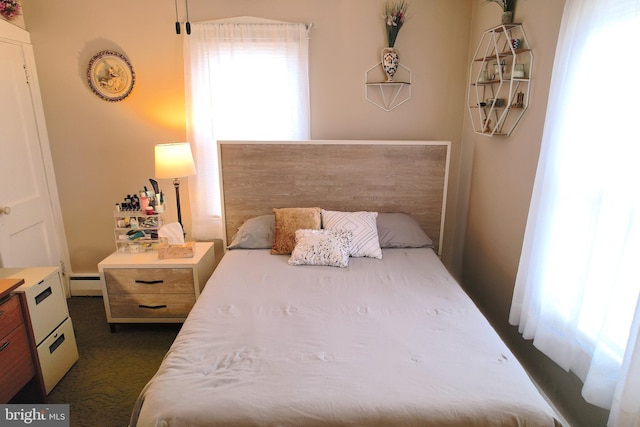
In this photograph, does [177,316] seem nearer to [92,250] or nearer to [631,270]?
[92,250]

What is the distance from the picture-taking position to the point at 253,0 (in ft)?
8.98

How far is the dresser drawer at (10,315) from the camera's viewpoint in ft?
5.75

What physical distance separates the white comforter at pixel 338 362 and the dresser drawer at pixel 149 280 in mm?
493

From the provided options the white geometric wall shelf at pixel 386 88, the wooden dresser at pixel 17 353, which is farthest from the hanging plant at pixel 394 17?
the wooden dresser at pixel 17 353

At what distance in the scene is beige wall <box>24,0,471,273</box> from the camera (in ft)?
9.05

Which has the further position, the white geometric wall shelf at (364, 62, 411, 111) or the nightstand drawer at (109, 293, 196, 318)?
the white geometric wall shelf at (364, 62, 411, 111)

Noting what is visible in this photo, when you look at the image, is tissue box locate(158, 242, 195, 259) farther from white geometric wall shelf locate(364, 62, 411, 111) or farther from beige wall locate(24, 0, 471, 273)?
white geometric wall shelf locate(364, 62, 411, 111)

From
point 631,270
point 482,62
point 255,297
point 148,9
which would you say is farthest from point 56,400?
point 482,62

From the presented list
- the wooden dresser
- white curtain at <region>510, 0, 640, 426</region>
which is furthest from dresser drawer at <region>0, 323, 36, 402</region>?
white curtain at <region>510, 0, 640, 426</region>

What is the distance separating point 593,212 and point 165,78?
2.82m

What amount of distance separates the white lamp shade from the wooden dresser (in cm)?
106

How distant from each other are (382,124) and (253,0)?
1.30 m

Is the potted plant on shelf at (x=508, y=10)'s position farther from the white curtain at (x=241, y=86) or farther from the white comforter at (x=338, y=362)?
the white comforter at (x=338, y=362)

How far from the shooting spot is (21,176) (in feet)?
8.89
